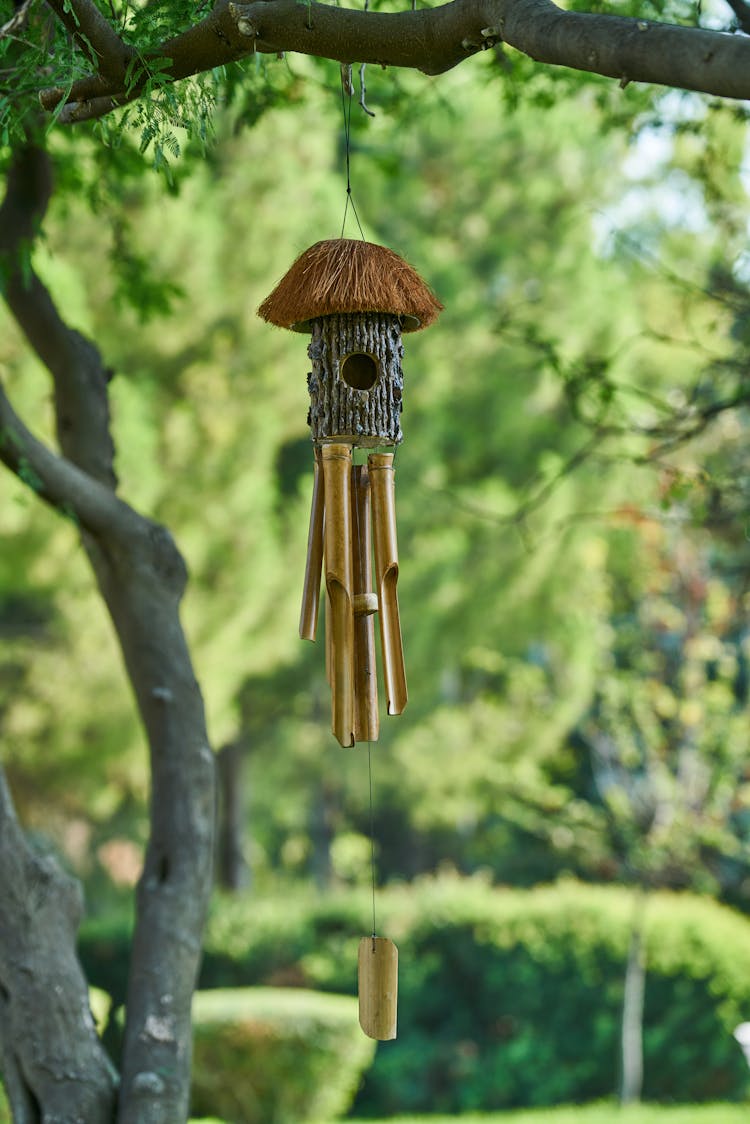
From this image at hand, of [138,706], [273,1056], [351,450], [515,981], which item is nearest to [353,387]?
[351,450]

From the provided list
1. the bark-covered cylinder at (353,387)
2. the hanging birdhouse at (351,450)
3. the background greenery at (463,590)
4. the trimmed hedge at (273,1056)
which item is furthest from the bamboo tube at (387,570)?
the trimmed hedge at (273,1056)

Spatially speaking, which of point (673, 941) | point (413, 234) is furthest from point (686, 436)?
point (413, 234)

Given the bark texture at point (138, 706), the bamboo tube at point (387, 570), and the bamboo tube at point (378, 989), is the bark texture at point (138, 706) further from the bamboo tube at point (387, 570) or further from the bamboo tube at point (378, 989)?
the bamboo tube at point (387, 570)

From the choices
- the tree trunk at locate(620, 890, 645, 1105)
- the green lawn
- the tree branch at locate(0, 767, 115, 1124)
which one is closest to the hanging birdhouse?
the tree branch at locate(0, 767, 115, 1124)

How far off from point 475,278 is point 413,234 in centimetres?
82

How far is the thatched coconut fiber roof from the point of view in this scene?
9.69ft

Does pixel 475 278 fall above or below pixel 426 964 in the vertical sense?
above

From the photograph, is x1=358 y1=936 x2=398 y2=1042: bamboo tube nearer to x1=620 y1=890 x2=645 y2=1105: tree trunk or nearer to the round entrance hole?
the round entrance hole

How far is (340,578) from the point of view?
2.90 m

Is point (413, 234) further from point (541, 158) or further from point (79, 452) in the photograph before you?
point (79, 452)

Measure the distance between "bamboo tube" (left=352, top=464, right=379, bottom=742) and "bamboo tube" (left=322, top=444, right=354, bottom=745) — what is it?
0.05m

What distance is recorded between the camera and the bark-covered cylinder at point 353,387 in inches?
119

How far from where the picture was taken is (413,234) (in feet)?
44.6

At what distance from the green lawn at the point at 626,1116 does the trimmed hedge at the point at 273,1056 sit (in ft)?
3.71
